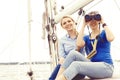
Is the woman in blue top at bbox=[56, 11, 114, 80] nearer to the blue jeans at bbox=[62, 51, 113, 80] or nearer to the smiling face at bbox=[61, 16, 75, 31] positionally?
the blue jeans at bbox=[62, 51, 113, 80]

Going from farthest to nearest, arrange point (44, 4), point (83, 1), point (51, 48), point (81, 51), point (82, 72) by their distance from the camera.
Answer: point (44, 4) < point (51, 48) < point (83, 1) < point (81, 51) < point (82, 72)

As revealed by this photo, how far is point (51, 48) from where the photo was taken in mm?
7211

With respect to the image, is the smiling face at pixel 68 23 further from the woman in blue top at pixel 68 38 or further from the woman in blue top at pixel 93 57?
the woman in blue top at pixel 93 57

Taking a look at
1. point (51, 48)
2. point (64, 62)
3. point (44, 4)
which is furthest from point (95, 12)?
point (44, 4)

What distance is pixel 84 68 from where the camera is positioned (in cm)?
492

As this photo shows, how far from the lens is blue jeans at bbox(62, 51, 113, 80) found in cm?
487

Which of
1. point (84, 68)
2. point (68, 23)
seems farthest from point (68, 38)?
point (84, 68)

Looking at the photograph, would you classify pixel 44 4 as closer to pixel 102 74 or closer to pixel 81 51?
pixel 81 51

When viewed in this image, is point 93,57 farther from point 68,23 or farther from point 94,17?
point 68,23

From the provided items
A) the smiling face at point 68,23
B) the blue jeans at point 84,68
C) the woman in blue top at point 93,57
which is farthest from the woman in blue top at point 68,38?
the blue jeans at point 84,68

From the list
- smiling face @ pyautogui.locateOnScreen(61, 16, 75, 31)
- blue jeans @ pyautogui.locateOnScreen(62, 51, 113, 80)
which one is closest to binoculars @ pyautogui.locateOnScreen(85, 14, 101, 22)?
smiling face @ pyautogui.locateOnScreen(61, 16, 75, 31)

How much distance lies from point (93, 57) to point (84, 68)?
0.23m

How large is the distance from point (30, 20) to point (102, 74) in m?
3.05

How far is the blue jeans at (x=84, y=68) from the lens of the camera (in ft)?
16.0
